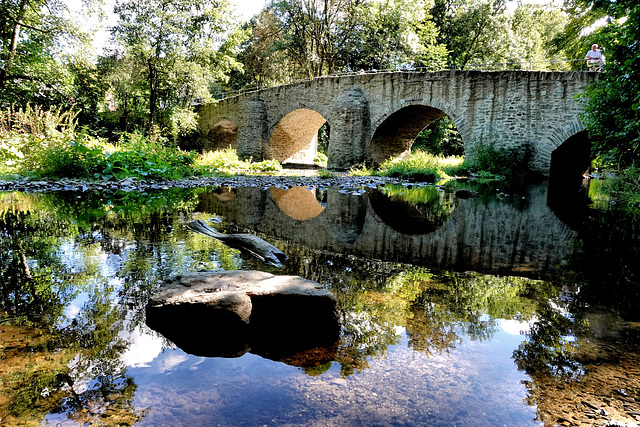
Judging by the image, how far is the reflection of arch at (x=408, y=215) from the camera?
5.43m

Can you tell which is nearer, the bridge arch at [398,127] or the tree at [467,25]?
the bridge arch at [398,127]

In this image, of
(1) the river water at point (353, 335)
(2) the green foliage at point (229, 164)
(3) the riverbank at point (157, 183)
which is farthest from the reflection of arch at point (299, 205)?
(2) the green foliage at point (229, 164)

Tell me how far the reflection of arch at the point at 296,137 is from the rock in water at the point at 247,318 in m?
21.0

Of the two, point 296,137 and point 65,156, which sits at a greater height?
point 296,137

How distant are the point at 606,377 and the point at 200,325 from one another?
77.3 inches

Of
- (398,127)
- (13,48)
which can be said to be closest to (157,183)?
(13,48)

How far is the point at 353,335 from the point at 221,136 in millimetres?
27988

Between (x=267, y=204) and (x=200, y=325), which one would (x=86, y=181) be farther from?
(x=200, y=325)

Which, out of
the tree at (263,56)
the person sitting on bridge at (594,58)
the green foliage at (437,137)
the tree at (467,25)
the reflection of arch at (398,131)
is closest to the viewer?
the person sitting on bridge at (594,58)

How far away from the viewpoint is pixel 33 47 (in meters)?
17.3

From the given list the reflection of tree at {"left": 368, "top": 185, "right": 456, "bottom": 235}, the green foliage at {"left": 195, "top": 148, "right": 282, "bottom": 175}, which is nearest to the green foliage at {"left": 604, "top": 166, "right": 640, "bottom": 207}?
the reflection of tree at {"left": 368, "top": 185, "right": 456, "bottom": 235}

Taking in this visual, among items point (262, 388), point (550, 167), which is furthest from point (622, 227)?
point (550, 167)

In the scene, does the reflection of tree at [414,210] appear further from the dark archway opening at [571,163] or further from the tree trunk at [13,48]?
the tree trunk at [13,48]

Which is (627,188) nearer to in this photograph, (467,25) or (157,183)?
(157,183)
